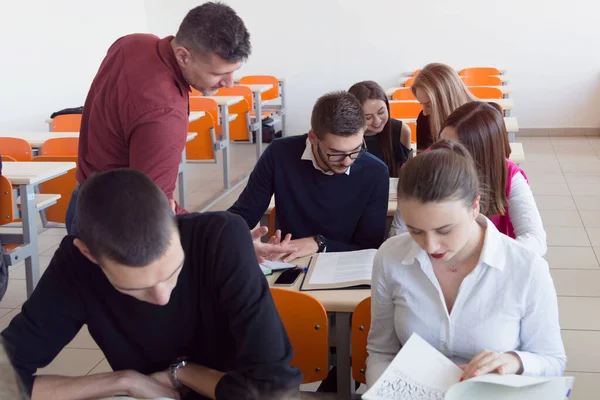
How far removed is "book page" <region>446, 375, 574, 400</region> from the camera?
1.31 metres

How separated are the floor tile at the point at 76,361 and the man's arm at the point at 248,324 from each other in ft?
5.78

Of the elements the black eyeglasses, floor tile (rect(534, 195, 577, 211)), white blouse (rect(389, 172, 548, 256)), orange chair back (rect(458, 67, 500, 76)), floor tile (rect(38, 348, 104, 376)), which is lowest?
floor tile (rect(38, 348, 104, 376))

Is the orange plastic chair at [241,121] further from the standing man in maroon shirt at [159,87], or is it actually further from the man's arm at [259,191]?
the standing man in maroon shirt at [159,87]

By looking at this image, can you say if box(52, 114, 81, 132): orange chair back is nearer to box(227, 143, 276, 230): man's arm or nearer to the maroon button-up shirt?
box(227, 143, 276, 230): man's arm

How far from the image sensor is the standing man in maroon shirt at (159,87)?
2.04 meters

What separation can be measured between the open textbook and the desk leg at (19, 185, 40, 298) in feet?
7.80

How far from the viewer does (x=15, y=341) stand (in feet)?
4.54

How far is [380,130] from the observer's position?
3.59 m

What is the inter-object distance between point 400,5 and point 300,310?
665 centimetres

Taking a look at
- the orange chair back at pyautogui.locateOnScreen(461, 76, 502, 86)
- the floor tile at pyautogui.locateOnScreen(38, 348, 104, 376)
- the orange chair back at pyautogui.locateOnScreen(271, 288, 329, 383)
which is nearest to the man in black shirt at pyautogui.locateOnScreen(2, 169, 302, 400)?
the orange chair back at pyautogui.locateOnScreen(271, 288, 329, 383)

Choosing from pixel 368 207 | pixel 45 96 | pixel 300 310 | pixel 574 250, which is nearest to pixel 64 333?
pixel 300 310

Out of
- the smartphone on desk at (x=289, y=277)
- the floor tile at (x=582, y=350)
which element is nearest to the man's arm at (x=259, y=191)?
the smartphone on desk at (x=289, y=277)

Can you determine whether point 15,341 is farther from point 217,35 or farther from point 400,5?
point 400,5

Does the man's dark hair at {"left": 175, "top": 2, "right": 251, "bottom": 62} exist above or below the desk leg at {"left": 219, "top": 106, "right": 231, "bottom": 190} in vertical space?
above
